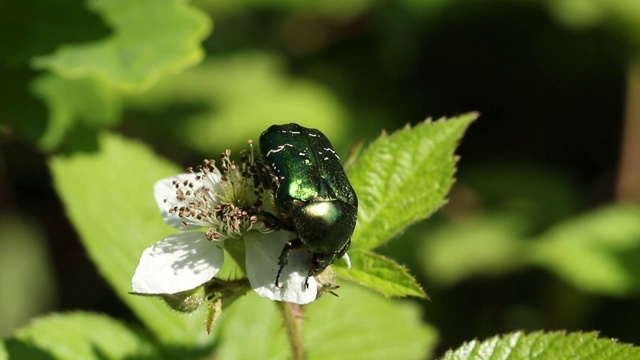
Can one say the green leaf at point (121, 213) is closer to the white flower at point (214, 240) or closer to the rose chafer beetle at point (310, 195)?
the white flower at point (214, 240)

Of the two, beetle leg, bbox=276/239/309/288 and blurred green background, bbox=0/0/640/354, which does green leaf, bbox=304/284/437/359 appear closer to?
beetle leg, bbox=276/239/309/288

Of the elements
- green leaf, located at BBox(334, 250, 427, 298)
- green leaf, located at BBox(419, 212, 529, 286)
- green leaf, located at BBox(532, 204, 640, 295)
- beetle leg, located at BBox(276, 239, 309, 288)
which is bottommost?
green leaf, located at BBox(419, 212, 529, 286)

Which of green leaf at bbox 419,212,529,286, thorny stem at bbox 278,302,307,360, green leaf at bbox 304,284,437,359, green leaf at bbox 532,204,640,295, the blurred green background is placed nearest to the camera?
thorny stem at bbox 278,302,307,360

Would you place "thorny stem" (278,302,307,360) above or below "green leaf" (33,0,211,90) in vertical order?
below

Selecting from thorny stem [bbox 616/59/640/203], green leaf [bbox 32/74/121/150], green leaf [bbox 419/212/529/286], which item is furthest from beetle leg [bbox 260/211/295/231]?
thorny stem [bbox 616/59/640/203]

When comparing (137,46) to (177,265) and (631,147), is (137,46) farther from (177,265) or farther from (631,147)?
(631,147)

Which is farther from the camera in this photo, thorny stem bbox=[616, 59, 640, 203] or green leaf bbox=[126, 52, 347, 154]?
green leaf bbox=[126, 52, 347, 154]

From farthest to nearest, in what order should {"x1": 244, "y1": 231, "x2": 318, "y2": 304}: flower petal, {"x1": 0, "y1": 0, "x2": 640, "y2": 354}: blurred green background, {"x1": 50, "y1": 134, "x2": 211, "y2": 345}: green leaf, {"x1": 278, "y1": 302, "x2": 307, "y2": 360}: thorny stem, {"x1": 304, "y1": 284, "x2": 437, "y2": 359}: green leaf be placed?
1. {"x1": 0, "y1": 0, "x2": 640, "y2": 354}: blurred green background
2. {"x1": 304, "y1": 284, "x2": 437, "y2": 359}: green leaf
3. {"x1": 50, "y1": 134, "x2": 211, "y2": 345}: green leaf
4. {"x1": 278, "y1": 302, "x2": 307, "y2": 360}: thorny stem
5. {"x1": 244, "y1": 231, "x2": 318, "y2": 304}: flower petal
